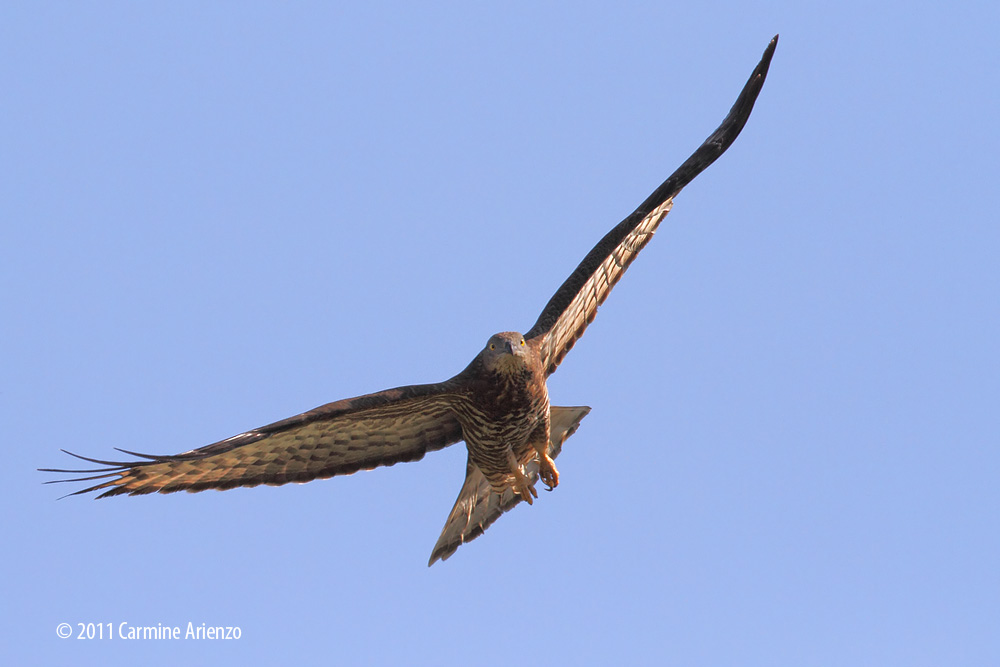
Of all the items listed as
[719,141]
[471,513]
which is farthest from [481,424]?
[719,141]

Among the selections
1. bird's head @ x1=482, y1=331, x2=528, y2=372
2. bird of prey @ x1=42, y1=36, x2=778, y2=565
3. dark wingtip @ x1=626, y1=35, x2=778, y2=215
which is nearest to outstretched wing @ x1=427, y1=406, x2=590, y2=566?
bird of prey @ x1=42, y1=36, x2=778, y2=565

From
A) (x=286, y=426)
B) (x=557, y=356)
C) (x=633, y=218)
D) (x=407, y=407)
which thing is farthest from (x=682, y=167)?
(x=286, y=426)

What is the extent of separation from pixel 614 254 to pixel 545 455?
2.34 m

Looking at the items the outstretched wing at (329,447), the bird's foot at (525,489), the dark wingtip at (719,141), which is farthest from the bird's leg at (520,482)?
the dark wingtip at (719,141)

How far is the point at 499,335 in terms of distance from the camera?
10891 mm

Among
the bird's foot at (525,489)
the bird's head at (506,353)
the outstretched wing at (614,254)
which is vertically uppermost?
the outstretched wing at (614,254)

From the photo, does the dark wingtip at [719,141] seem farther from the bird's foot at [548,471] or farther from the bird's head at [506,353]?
the bird's foot at [548,471]

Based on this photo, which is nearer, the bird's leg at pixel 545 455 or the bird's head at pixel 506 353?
the bird's head at pixel 506 353

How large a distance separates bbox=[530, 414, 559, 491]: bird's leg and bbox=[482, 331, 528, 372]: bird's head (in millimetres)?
916

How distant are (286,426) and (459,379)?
180 centimetres

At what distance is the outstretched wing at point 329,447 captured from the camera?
1088cm

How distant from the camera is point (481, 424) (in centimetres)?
1141

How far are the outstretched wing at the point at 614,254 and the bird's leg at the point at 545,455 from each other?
29.5 inches

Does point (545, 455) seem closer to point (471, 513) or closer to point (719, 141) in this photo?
point (471, 513)
